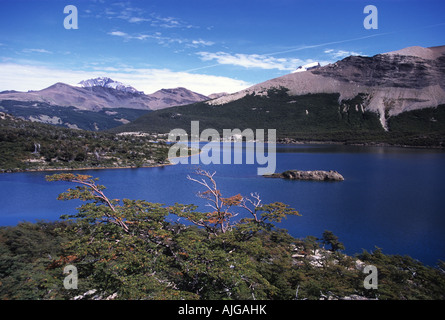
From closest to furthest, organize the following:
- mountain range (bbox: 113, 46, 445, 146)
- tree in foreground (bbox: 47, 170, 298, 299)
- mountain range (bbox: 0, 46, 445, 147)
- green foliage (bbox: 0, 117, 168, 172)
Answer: tree in foreground (bbox: 47, 170, 298, 299) → green foliage (bbox: 0, 117, 168, 172) → mountain range (bbox: 0, 46, 445, 147) → mountain range (bbox: 113, 46, 445, 146)

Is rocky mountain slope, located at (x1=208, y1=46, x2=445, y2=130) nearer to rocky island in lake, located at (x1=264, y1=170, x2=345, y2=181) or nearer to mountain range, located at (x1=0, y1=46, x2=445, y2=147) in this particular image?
mountain range, located at (x1=0, y1=46, x2=445, y2=147)

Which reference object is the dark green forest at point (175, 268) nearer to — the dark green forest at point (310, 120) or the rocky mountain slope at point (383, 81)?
the dark green forest at point (310, 120)

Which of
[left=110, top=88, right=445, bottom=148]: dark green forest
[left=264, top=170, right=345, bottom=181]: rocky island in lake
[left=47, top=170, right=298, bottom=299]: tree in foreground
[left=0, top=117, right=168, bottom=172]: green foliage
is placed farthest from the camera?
[left=110, top=88, right=445, bottom=148]: dark green forest

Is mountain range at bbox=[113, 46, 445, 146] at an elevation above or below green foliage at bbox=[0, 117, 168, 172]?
above

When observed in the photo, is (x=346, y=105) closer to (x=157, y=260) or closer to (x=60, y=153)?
(x=60, y=153)

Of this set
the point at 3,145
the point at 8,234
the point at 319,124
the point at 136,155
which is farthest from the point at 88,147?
the point at 319,124

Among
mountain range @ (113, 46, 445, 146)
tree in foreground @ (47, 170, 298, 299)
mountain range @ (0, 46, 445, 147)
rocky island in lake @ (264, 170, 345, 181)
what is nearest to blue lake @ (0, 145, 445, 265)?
rocky island in lake @ (264, 170, 345, 181)

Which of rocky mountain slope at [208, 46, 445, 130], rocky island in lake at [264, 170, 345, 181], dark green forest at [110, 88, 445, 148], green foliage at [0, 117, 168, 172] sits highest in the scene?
rocky mountain slope at [208, 46, 445, 130]
